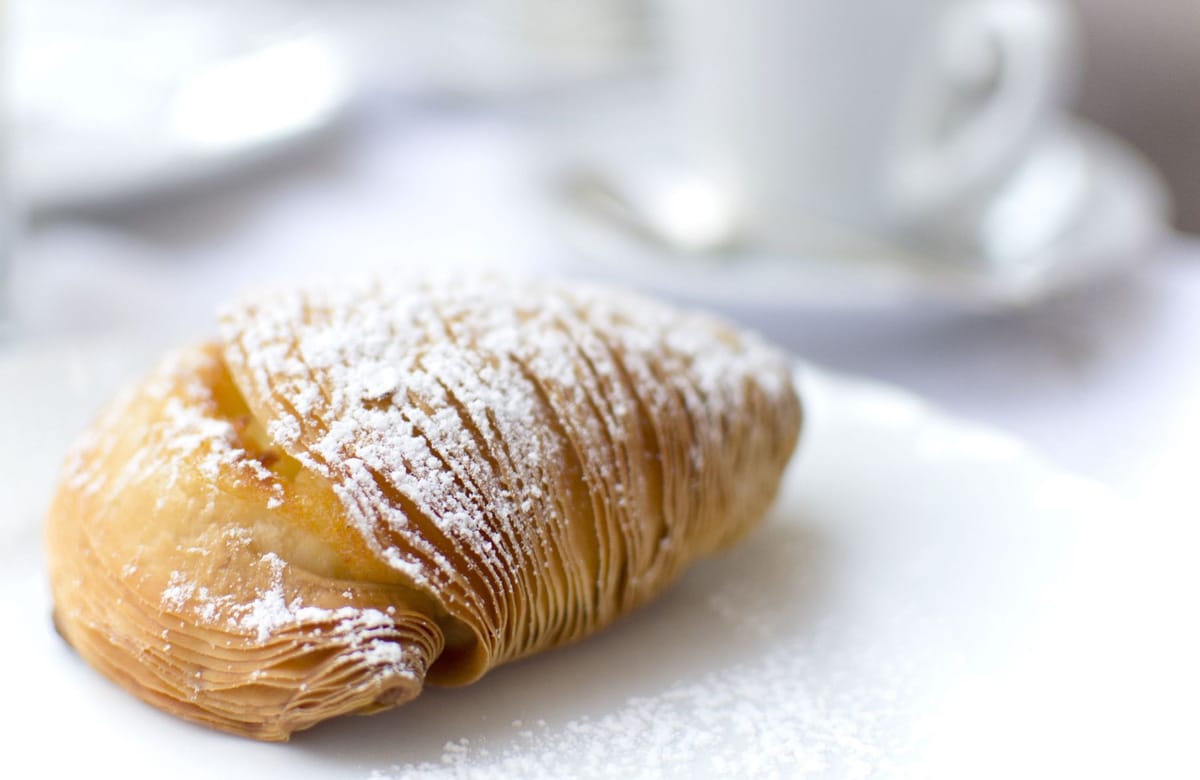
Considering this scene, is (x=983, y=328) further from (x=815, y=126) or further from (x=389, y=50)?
(x=389, y=50)

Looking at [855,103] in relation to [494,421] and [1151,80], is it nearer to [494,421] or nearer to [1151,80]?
[494,421]

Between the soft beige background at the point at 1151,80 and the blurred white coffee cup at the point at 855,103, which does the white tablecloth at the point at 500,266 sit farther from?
the soft beige background at the point at 1151,80

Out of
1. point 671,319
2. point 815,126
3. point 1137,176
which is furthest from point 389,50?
point 671,319

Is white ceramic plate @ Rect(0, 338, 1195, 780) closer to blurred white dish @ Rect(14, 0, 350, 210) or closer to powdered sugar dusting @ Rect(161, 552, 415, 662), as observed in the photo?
powdered sugar dusting @ Rect(161, 552, 415, 662)

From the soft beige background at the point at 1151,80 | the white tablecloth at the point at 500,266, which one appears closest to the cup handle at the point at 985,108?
the white tablecloth at the point at 500,266

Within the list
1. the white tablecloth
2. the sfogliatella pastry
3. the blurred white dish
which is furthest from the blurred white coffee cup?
the sfogliatella pastry

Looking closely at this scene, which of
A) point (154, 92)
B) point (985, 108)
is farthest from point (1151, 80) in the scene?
point (154, 92)
